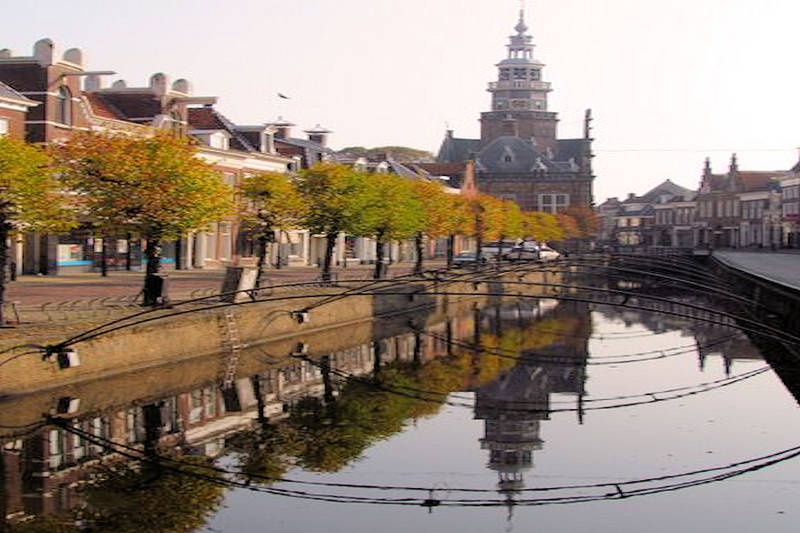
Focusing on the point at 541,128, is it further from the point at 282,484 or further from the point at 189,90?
the point at 282,484

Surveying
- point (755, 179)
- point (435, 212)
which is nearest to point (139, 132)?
point (435, 212)

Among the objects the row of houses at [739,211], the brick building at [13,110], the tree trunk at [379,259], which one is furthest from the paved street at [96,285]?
the row of houses at [739,211]

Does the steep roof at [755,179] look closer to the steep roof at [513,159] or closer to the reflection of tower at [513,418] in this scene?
the steep roof at [513,159]

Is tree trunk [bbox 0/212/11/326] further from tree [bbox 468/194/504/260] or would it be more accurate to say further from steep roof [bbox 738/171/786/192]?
steep roof [bbox 738/171/786/192]

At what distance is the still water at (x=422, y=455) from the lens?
18.3 metres

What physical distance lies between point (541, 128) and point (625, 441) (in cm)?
13674

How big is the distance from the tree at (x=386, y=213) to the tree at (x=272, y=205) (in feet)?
11.9

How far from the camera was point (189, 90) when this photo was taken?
6538 centimetres

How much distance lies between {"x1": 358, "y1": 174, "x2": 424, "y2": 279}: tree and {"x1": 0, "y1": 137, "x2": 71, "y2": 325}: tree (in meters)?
23.3

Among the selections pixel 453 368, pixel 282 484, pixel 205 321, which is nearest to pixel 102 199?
pixel 205 321

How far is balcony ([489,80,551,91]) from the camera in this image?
161 meters

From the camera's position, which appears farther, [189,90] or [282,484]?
[189,90]

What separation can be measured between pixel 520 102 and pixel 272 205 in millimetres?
113896

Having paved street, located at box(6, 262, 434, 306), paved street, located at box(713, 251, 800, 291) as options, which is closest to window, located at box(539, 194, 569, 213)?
paved street, located at box(713, 251, 800, 291)
